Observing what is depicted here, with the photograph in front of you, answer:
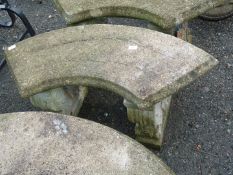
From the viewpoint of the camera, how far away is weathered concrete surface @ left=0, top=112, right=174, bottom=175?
238 cm

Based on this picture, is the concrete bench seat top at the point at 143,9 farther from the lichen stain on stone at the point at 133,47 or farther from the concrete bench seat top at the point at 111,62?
the lichen stain on stone at the point at 133,47

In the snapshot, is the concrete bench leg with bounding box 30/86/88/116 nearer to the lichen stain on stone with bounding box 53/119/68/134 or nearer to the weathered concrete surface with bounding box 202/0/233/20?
the lichen stain on stone with bounding box 53/119/68/134

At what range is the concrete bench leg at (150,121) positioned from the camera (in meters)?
3.13

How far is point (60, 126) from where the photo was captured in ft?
8.69

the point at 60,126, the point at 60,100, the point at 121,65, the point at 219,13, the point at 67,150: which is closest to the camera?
the point at 67,150

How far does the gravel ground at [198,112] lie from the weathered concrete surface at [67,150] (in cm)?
92

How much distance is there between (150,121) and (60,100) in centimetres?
75

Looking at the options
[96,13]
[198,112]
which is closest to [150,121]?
[198,112]

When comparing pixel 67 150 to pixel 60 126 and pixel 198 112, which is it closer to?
pixel 60 126

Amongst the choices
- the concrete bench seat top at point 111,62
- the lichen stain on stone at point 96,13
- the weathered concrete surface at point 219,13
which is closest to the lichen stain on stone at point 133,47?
the concrete bench seat top at point 111,62

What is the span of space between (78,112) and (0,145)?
1248 millimetres

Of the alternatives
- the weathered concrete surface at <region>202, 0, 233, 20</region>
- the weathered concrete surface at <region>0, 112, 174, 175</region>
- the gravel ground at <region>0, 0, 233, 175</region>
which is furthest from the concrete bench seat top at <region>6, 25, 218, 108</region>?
the weathered concrete surface at <region>202, 0, 233, 20</region>

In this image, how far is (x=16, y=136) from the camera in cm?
262

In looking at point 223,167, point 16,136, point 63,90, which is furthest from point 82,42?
point 223,167
